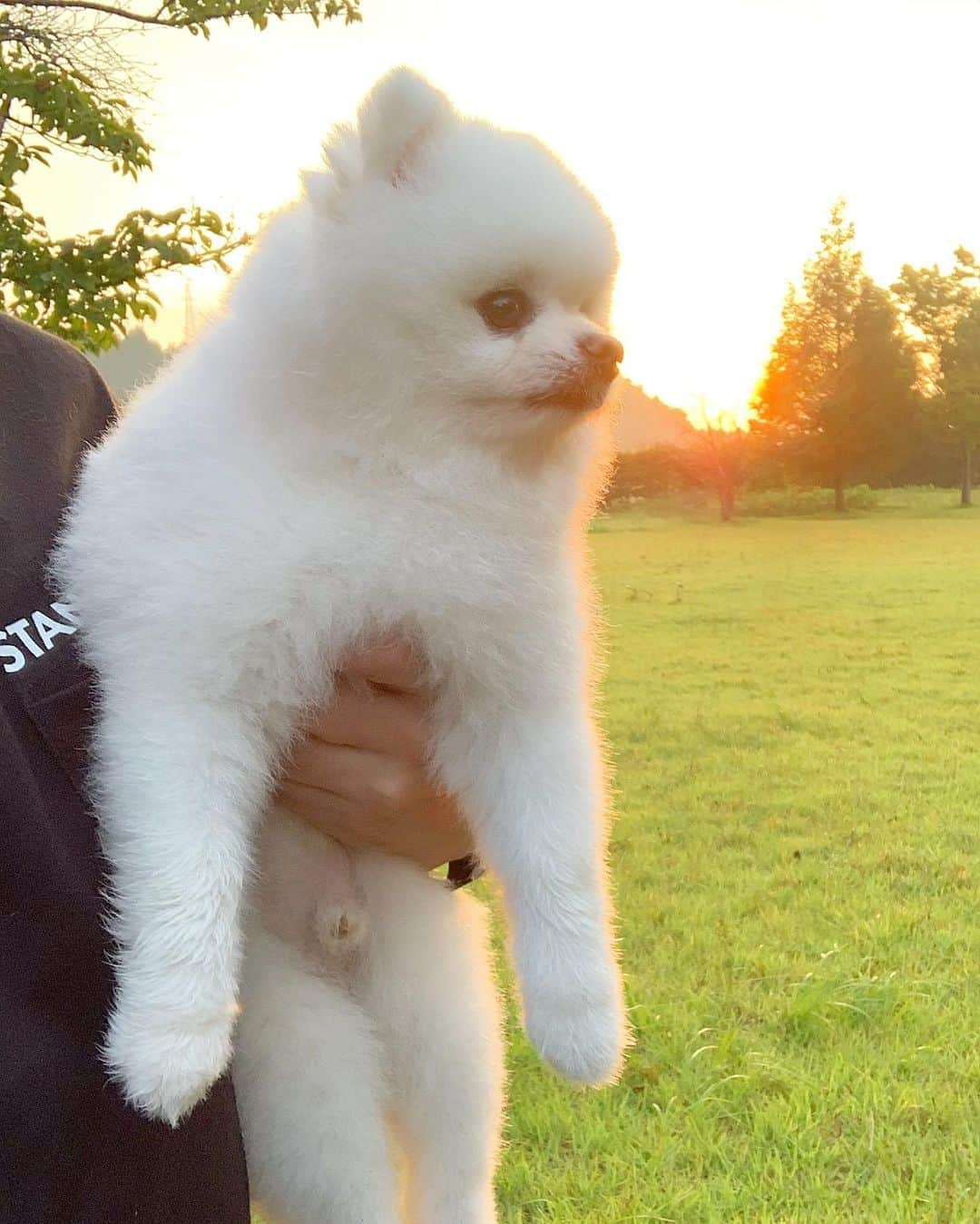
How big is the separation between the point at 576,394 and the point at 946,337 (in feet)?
19.5

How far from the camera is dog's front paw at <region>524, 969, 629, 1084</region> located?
3.75ft

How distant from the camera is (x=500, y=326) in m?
1.09

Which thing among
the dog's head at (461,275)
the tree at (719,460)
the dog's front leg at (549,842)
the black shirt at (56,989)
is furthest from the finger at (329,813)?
the tree at (719,460)

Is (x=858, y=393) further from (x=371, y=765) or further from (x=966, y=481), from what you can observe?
(x=371, y=765)

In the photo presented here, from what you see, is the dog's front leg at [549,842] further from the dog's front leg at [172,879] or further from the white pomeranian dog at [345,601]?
the dog's front leg at [172,879]

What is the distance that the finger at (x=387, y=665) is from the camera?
1.13m

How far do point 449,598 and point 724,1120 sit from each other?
2006 millimetres

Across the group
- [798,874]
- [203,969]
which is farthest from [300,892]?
[798,874]

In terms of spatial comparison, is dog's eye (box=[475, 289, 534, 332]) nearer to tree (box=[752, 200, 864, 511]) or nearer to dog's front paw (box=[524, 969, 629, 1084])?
dog's front paw (box=[524, 969, 629, 1084])

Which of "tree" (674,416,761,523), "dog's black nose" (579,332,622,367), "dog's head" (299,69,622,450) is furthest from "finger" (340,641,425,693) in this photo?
"tree" (674,416,761,523)

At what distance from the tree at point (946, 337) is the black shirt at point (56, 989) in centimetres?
603

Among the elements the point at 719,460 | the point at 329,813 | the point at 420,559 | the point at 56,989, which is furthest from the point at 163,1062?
the point at 719,460

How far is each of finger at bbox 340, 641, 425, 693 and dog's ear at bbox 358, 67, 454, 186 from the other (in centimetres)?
47

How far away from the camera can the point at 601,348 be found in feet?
3.51
